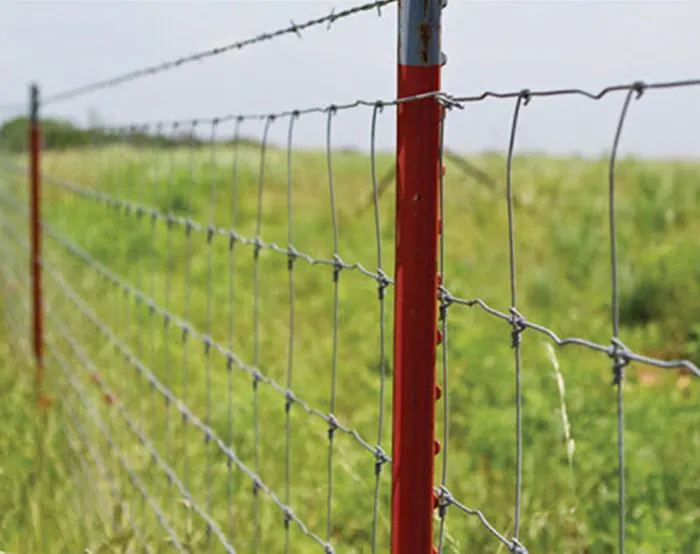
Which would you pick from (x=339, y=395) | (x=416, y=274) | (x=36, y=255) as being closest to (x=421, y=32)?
(x=416, y=274)

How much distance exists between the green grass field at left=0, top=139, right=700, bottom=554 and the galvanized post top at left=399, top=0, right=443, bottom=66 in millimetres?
628

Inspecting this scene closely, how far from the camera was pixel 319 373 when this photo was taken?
4.91m

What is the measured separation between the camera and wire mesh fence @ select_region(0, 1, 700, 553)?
2070 mm

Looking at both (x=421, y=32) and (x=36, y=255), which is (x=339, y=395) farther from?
(x=421, y=32)

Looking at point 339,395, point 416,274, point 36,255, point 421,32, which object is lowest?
point 339,395

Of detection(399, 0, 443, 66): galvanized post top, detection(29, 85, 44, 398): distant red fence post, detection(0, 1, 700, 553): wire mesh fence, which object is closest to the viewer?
detection(399, 0, 443, 66): galvanized post top

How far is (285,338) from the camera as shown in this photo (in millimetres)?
5562

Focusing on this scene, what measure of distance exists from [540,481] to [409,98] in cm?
216

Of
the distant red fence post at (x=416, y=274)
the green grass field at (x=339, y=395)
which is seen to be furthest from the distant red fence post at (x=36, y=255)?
the distant red fence post at (x=416, y=274)

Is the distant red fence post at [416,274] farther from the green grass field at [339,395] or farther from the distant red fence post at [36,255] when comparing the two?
the distant red fence post at [36,255]

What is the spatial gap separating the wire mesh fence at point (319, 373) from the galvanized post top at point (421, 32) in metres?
0.07

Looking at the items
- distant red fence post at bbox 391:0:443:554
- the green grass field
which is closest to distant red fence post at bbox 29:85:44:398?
the green grass field

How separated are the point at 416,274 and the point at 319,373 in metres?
3.49

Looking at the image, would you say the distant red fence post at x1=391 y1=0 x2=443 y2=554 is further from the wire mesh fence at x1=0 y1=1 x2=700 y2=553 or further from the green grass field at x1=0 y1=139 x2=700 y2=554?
the green grass field at x1=0 y1=139 x2=700 y2=554
